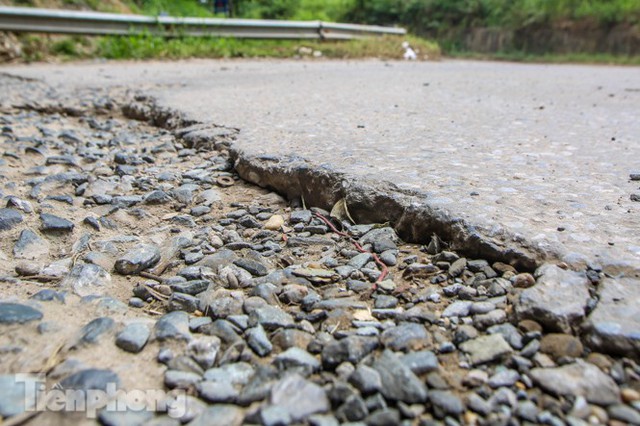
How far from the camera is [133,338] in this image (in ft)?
3.38

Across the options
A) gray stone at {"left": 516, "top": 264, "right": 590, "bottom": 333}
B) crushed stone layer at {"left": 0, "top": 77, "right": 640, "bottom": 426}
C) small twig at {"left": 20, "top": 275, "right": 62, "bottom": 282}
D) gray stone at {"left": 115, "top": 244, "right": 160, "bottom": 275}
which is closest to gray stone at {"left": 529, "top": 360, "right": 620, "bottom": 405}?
crushed stone layer at {"left": 0, "top": 77, "right": 640, "bottom": 426}

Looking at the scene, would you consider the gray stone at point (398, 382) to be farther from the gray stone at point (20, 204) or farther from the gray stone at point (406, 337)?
the gray stone at point (20, 204)

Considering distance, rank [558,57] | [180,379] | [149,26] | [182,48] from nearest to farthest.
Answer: [180,379] → [182,48] → [149,26] → [558,57]

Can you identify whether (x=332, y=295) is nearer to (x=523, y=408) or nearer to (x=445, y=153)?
(x=523, y=408)

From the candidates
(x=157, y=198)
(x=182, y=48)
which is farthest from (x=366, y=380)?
(x=182, y=48)

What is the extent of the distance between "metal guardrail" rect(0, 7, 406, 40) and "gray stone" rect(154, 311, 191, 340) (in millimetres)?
6350

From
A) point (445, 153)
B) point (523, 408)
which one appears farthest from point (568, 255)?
point (445, 153)

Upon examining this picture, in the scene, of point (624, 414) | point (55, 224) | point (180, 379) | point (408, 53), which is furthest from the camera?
point (408, 53)

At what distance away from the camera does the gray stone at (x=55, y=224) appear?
156 centimetres

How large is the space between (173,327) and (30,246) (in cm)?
66

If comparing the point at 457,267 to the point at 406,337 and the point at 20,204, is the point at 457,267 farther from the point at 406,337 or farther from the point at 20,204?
the point at 20,204

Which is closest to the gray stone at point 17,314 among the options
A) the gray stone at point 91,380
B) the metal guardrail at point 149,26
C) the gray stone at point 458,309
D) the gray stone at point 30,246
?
the gray stone at point 91,380

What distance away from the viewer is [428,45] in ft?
31.1

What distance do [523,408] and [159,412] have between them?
0.61 m
